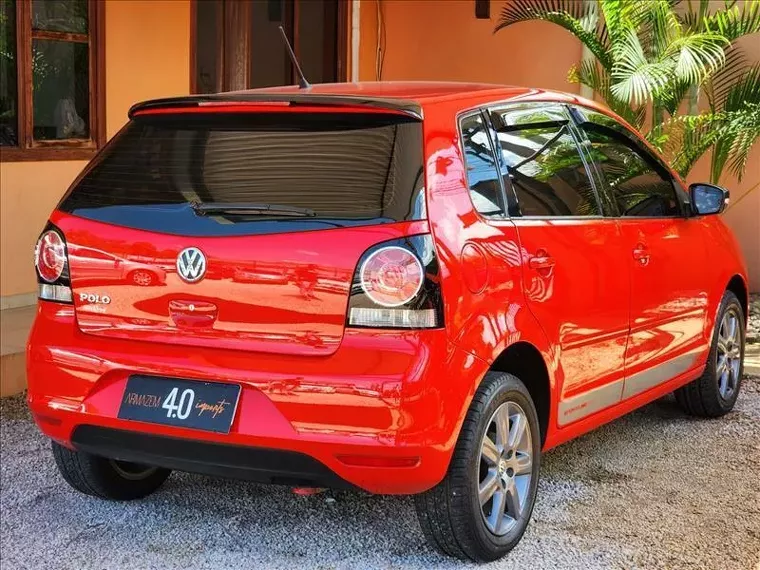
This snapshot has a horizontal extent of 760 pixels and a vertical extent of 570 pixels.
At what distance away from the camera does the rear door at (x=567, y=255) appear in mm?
3895

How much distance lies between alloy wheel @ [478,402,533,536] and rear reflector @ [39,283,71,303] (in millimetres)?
1439

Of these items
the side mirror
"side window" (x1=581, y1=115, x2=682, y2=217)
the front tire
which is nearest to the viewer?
the front tire

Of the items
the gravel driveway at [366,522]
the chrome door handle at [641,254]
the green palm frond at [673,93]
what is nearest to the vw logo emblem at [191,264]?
the gravel driveway at [366,522]

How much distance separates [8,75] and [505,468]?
5.35 meters

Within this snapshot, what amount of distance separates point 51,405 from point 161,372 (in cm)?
46

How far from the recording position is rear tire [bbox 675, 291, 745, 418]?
5.58 metres

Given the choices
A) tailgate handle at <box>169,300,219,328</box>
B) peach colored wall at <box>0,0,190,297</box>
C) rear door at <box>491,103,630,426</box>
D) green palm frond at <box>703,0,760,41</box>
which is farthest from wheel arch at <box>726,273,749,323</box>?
peach colored wall at <box>0,0,190,297</box>

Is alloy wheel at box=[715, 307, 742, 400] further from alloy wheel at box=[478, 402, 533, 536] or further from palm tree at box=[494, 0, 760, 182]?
palm tree at box=[494, 0, 760, 182]

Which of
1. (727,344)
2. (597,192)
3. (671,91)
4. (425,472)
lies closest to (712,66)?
(671,91)

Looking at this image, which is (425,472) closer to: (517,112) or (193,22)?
(517,112)

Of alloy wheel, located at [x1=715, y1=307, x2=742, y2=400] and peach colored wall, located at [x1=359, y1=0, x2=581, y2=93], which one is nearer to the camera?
alloy wheel, located at [x1=715, y1=307, x2=742, y2=400]

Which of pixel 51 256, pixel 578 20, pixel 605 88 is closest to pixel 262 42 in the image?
pixel 578 20

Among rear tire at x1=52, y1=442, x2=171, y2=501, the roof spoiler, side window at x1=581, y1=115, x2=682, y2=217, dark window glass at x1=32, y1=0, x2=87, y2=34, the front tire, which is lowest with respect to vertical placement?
rear tire at x1=52, y1=442, x2=171, y2=501

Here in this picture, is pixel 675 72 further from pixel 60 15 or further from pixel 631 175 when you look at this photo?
pixel 60 15
